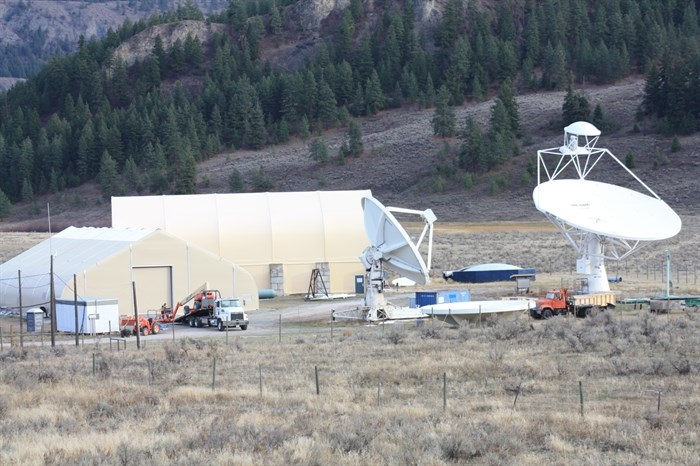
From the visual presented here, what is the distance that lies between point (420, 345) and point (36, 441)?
16.6 metres

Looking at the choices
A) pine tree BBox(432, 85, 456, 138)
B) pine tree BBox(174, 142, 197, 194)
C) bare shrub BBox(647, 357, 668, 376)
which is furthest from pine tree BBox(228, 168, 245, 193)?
bare shrub BBox(647, 357, 668, 376)

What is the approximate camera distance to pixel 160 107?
14862cm

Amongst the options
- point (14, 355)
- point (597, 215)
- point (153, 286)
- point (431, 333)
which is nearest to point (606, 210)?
point (597, 215)

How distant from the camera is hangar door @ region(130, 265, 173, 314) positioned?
50219 millimetres

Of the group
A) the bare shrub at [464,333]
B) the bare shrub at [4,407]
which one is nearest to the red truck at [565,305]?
the bare shrub at [464,333]

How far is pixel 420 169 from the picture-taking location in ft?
396

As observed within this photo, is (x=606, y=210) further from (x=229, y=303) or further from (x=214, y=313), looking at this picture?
(x=214, y=313)

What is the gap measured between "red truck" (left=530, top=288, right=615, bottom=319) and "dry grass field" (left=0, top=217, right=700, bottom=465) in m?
2.01

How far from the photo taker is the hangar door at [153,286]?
50219 millimetres

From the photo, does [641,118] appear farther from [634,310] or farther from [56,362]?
[56,362]

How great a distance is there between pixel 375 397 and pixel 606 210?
25531mm

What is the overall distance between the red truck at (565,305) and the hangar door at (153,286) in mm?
15438

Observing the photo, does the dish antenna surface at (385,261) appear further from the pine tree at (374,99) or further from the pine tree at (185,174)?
the pine tree at (374,99)

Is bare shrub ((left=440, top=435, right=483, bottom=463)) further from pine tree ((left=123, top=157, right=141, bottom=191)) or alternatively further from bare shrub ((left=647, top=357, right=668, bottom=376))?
pine tree ((left=123, top=157, right=141, bottom=191))
